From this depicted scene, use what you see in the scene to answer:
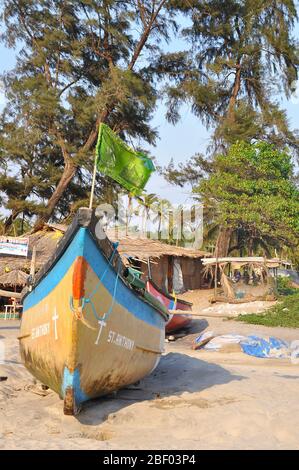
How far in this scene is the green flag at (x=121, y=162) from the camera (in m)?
6.96

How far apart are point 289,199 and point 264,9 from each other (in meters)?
11.0

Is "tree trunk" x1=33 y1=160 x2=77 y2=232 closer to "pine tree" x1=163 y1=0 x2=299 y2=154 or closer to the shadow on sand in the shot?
"pine tree" x1=163 y1=0 x2=299 y2=154

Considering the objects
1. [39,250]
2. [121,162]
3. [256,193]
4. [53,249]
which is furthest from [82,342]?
[256,193]

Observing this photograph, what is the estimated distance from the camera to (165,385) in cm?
777

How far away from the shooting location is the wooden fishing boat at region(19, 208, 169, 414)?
5.57 metres

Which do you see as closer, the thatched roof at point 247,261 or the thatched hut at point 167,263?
the thatched roof at point 247,261

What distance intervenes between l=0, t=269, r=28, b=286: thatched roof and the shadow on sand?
28.0 ft

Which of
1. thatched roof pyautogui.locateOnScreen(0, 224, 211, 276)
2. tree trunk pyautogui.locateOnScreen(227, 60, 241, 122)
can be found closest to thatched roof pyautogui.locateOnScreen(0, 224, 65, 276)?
thatched roof pyautogui.locateOnScreen(0, 224, 211, 276)

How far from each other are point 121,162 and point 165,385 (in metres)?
3.37

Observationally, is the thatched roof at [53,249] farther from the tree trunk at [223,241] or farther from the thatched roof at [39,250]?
the tree trunk at [223,241]

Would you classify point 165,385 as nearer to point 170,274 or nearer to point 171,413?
point 171,413

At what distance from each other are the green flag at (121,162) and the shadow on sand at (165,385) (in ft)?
9.65

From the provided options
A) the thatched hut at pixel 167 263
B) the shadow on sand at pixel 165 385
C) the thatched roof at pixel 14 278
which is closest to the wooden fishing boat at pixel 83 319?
the shadow on sand at pixel 165 385
